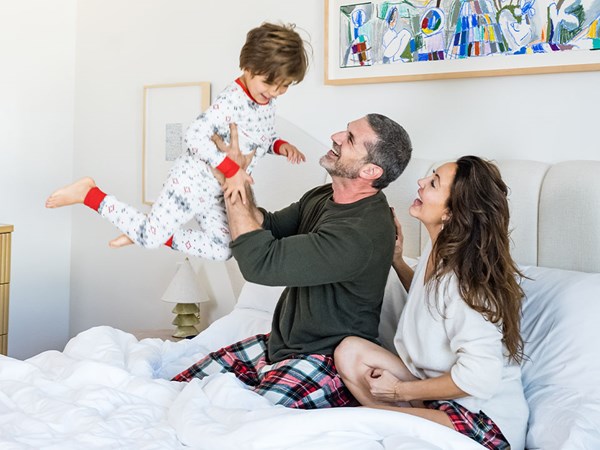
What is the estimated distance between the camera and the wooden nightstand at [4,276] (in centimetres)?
316

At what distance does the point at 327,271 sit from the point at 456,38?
1077mm

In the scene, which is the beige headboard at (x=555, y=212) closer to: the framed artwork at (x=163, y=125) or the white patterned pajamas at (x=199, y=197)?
the white patterned pajamas at (x=199, y=197)

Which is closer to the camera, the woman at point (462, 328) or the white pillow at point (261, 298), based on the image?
the woman at point (462, 328)

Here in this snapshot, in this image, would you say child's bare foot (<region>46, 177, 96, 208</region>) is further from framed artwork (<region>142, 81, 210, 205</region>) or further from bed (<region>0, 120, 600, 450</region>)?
framed artwork (<region>142, 81, 210, 205</region>)

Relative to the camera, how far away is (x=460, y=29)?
244 centimetres

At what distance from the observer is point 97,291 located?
12.2 feet

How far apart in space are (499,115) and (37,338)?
8.39 ft

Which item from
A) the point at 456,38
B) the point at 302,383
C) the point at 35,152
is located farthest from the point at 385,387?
the point at 35,152

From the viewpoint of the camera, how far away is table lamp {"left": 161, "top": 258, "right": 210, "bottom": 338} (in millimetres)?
3039

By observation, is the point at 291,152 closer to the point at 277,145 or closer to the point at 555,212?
the point at 277,145

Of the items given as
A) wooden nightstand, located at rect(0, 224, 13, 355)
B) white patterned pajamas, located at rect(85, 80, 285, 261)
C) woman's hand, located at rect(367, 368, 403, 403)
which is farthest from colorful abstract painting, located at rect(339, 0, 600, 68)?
wooden nightstand, located at rect(0, 224, 13, 355)

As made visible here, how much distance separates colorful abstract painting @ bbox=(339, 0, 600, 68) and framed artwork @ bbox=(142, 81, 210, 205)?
32.4 inches

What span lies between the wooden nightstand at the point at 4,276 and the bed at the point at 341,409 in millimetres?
1104

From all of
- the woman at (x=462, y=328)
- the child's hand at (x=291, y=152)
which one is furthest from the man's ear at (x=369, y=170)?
the child's hand at (x=291, y=152)
